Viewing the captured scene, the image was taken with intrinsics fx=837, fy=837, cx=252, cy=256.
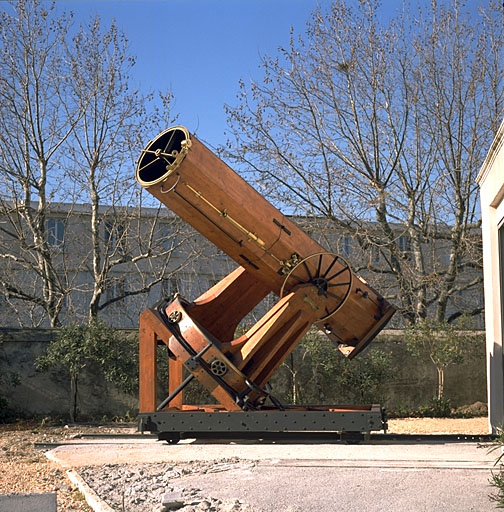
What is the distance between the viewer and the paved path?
6.27 metres

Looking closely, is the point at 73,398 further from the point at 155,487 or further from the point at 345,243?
the point at 345,243

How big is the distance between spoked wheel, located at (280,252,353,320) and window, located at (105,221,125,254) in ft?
24.6

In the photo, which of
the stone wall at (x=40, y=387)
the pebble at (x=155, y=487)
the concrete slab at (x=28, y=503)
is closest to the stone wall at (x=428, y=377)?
the stone wall at (x=40, y=387)

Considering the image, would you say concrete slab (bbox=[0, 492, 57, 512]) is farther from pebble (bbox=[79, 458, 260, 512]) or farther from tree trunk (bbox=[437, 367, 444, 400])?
tree trunk (bbox=[437, 367, 444, 400])

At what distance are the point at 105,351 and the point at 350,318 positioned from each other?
5116 mm

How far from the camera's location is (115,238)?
18.4 metres

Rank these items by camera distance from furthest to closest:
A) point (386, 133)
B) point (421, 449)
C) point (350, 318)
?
point (386, 133), point (350, 318), point (421, 449)

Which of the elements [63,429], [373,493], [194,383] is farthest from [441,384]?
[373,493]

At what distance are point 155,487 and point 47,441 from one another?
15.8 feet

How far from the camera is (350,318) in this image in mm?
10703

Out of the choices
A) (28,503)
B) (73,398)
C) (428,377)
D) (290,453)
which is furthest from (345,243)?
(28,503)

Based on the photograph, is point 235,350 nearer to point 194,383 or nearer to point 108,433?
point 108,433

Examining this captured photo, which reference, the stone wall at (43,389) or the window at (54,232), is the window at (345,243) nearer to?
the window at (54,232)

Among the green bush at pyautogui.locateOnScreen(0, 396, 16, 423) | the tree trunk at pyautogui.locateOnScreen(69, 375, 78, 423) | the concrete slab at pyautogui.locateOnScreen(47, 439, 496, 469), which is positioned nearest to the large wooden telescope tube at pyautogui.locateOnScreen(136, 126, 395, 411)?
the concrete slab at pyautogui.locateOnScreen(47, 439, 496, 469)
